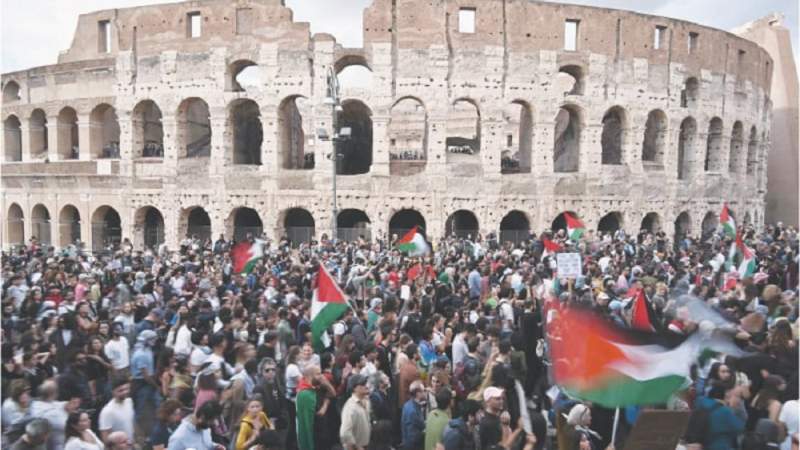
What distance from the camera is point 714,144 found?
30.0 metres

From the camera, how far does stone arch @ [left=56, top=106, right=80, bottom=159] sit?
27.9 metres

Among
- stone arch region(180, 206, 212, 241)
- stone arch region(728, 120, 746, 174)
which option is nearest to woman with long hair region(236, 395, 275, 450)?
stone arch region(180, 206, 212, 241)

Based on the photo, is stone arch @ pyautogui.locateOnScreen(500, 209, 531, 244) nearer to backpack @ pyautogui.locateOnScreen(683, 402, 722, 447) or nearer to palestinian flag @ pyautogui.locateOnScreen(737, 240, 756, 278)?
palestinian flag @ pyautogui.locateOnScreen(737, 240, 756, 278)

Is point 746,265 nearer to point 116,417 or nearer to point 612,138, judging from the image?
point 116,417

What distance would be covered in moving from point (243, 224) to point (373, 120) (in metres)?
8.39

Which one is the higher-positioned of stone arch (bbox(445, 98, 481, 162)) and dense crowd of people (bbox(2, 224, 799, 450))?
stone arch (bbox(445, 98, 481, 162))

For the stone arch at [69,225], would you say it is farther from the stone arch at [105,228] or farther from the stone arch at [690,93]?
the stone arch at [690,93]

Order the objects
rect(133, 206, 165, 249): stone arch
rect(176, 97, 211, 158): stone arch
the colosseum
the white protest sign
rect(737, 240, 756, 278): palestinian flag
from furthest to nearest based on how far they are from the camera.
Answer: rect(176, 97, 211, 158): stone arch < rect(133, 206, 165, 249): stone arch < the colosseum < rect(737, 240, 756, 278): palestinian flag < the white protest sign

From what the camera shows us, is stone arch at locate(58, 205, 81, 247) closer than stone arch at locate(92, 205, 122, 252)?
No

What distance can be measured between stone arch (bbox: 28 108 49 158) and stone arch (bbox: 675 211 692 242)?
101 ft

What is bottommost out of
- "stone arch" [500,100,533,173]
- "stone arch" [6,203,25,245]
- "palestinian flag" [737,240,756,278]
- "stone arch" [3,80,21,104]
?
"stone arch" [6,203,25,245]

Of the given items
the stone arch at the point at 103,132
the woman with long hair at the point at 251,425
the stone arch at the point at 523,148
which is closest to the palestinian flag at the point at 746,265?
the woman with long hair at the point at 251,425

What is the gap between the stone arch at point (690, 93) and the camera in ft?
93.4

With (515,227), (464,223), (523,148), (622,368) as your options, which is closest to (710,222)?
(523,148)
